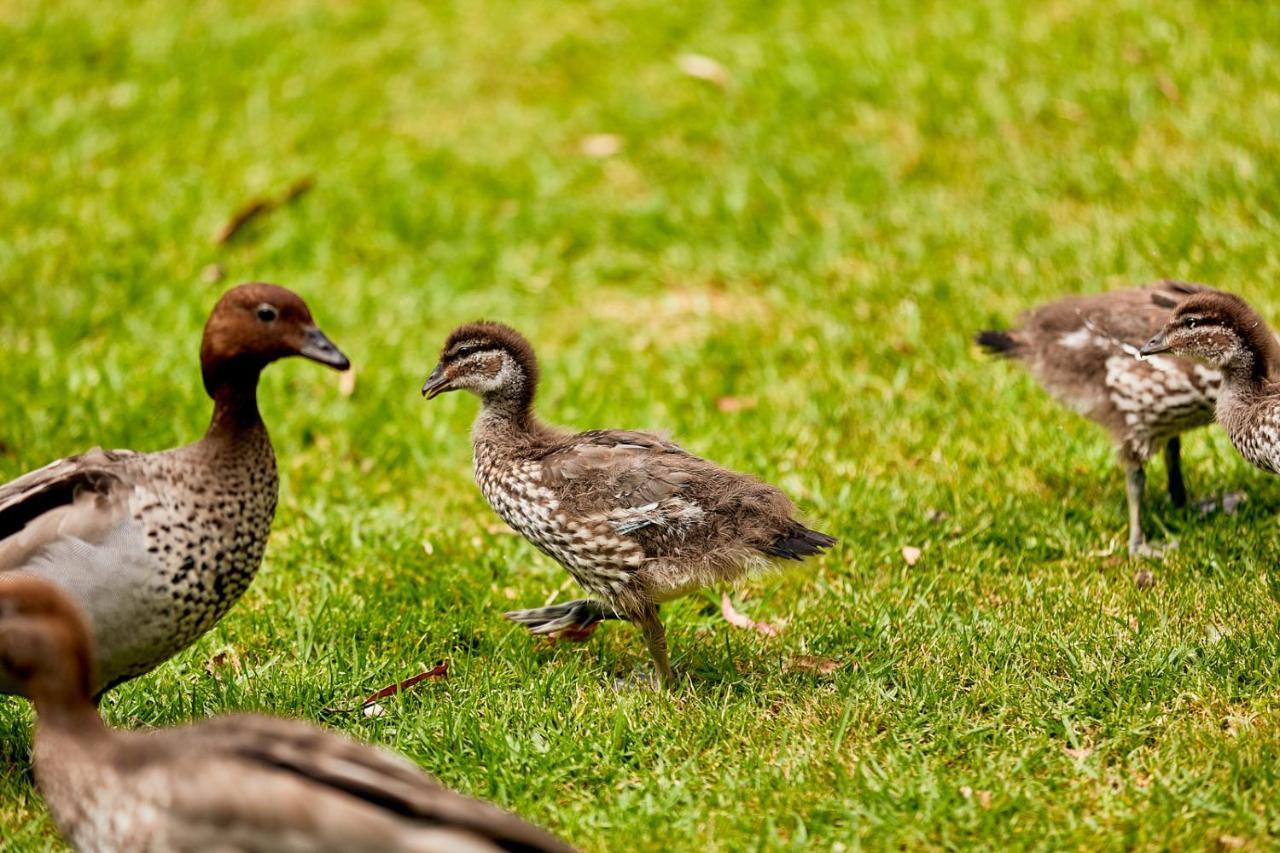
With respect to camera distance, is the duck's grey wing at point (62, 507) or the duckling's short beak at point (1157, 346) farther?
the duckling's short beak at point (1157, 346)

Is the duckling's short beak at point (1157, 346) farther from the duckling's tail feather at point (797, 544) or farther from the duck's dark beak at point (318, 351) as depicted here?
the duck's dark beak at point (318, 351)

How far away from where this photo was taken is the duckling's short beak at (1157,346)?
6.13 meters

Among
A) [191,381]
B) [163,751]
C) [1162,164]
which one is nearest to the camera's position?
[163,751]

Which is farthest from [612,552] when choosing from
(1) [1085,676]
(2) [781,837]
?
(1) [1085,676]

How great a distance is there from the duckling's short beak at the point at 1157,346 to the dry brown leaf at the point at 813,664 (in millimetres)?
1796

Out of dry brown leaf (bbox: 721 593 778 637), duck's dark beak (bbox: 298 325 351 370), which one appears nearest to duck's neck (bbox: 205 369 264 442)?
duck's dark beak (bbox: 298 325 351 370)

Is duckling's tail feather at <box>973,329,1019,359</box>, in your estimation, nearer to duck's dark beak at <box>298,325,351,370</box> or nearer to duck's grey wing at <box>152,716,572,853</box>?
duck's dark beak at <box>298,325,351,370</box>

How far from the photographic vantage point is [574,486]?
18.5ft

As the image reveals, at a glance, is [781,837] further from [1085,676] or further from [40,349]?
[40,349]

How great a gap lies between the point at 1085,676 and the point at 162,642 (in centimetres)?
306

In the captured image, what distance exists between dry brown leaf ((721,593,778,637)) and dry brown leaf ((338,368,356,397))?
2.78m

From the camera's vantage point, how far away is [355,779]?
3.47 meters

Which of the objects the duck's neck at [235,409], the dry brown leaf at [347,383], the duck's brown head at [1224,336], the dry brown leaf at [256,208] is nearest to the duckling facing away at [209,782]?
the duck's neck at [235,409]

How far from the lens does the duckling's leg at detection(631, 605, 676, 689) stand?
18.3ft
